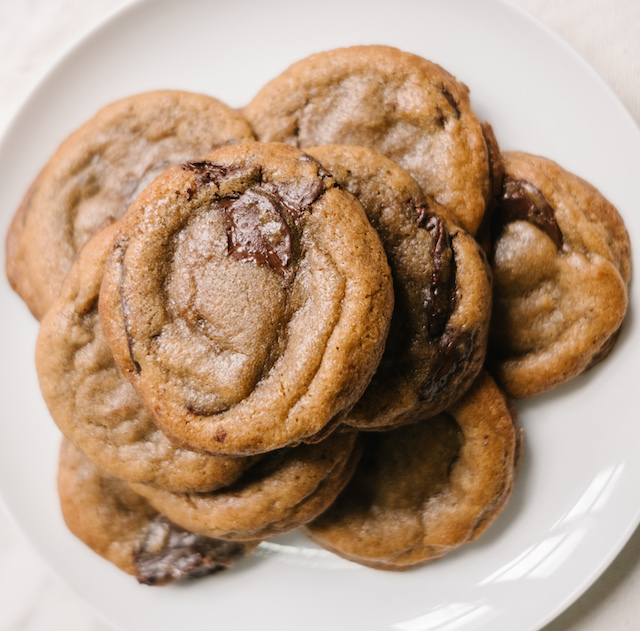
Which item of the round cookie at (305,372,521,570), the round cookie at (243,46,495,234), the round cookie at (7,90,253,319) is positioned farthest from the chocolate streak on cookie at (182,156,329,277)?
the round cookie at (305,372,521,570)

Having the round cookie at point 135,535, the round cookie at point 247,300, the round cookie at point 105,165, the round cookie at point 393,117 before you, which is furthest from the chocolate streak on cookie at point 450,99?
the round cookie at point 135,535

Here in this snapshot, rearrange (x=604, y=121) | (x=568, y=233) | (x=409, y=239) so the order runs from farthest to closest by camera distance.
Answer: (x=604, y=121), (x=568, y=233), (x=409, y=239)

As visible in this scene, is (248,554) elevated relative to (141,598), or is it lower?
elevated

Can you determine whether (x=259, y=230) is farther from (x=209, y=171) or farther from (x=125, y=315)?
(x=125, y=315)

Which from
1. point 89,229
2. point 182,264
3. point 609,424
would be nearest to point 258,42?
point 89,229

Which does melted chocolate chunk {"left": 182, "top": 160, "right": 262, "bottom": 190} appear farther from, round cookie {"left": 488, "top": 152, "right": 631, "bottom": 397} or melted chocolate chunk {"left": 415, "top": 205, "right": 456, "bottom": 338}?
round cookie {"left": 488, "top": 152, "right": 631, "bottom": 397}

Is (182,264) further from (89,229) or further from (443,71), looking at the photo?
(443,71)

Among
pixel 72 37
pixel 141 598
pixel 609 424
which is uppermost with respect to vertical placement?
pixel 609 424
